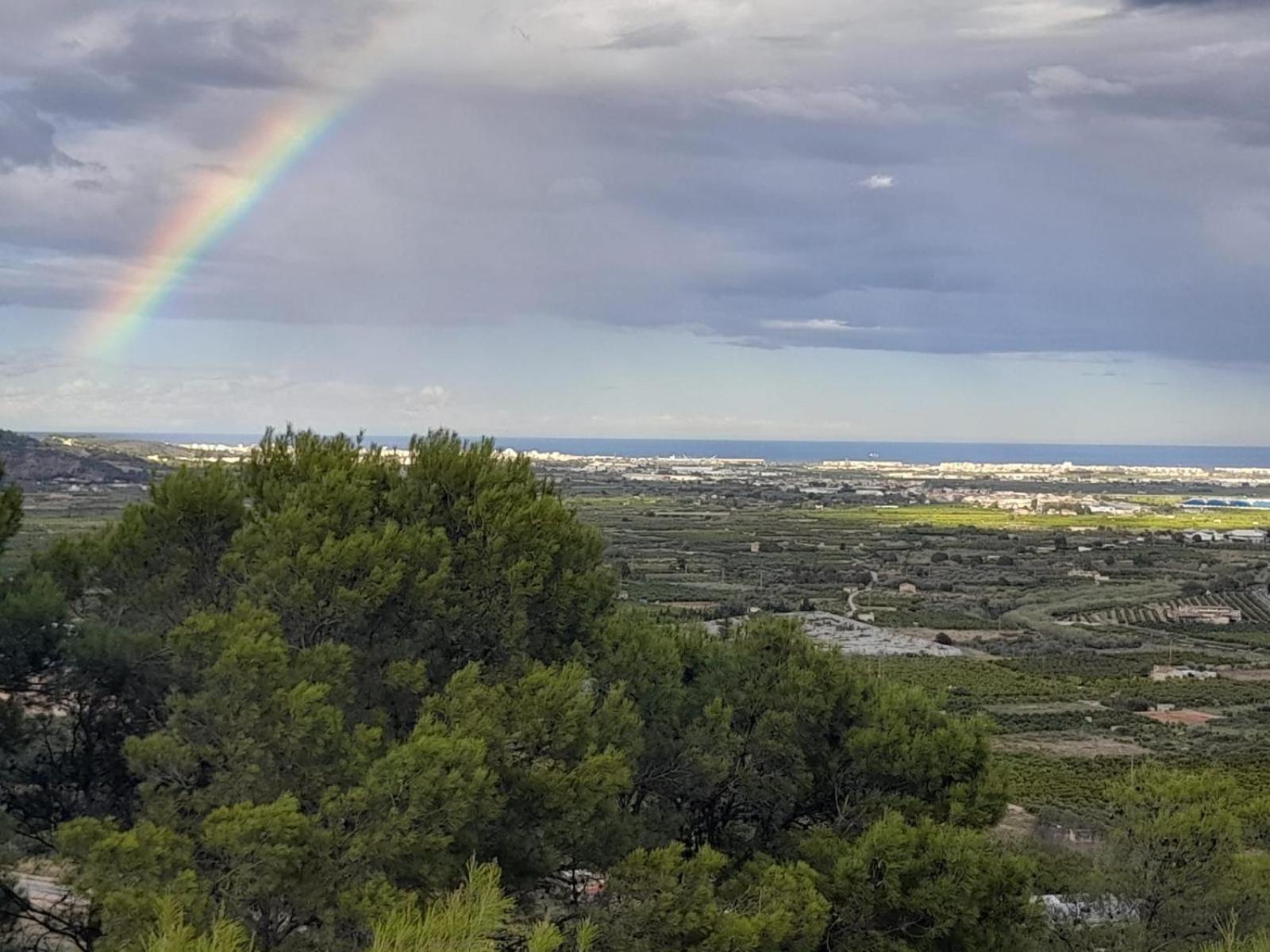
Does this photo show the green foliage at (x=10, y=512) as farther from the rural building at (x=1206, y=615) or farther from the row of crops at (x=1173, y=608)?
the rural building at (x=1206, y=615)

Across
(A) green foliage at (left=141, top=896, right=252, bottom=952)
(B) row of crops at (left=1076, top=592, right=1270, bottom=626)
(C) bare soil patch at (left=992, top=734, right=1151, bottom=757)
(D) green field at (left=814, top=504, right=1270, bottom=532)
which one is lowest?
(C) bare soil patch at (left=992, top=734, right=1151, bottom=757)

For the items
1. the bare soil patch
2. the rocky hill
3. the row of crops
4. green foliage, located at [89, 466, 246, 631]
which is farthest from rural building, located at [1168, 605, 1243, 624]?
green foliage, located at [89, 466, 246, 631]

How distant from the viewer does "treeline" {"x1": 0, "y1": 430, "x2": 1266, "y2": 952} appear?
34.2 ft

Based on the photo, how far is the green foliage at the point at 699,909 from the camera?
36.4 feet

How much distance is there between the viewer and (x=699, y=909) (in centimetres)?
1132

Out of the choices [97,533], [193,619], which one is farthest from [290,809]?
[97,533]

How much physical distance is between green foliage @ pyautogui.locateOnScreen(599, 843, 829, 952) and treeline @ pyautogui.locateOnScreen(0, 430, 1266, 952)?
32mm

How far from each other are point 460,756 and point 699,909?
9.17 ft

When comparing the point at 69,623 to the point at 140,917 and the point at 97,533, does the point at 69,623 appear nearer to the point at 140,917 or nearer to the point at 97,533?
the point at 97,533

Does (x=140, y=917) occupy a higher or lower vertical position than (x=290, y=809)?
lower

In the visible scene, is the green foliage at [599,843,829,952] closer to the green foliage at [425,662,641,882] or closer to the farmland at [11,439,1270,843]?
the green foliage at [425,662,641,882]

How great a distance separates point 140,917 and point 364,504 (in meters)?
5.17

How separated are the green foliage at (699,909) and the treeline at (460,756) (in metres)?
0.03

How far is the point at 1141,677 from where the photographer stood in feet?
187
